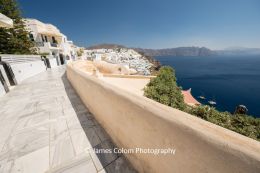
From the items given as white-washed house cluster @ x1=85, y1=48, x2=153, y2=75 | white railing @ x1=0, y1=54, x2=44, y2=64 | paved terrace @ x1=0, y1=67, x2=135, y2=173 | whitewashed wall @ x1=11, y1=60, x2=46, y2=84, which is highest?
white railing @ x1=0, y1=54, x2=44, y2=64

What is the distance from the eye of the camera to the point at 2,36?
49.0 ft

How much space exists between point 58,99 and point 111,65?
2048cm

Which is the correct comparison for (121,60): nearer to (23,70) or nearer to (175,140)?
(23,70)

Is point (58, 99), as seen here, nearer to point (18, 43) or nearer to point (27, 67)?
point (27, 67)

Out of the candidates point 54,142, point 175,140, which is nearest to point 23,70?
point 54,142

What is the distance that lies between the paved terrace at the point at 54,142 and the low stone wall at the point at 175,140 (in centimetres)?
45

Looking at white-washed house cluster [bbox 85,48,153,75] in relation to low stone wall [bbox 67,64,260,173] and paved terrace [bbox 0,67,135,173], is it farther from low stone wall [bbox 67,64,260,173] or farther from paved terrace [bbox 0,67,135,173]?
low stone wall [bbox 67,64,260,173]

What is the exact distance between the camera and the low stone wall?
3.02ft

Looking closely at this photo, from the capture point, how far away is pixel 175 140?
1329mm

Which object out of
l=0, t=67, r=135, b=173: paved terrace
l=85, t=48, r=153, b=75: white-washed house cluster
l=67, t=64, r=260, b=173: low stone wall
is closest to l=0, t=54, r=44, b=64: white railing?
l=0, t=67, r=135, b=173: paved terrace

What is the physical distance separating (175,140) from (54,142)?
2574 mm

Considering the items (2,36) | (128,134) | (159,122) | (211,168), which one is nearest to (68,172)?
(128,134)

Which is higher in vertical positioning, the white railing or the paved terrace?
the white railing

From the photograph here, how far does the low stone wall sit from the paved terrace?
1.47 feet
